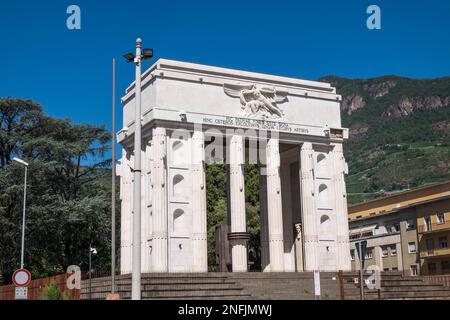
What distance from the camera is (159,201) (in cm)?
4294

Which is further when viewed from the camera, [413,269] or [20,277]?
[413,269]

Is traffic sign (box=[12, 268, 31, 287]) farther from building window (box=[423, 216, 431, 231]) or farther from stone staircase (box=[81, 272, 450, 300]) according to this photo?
building window (box=[423, 216, 431, 231])

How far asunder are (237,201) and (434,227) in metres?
29.0

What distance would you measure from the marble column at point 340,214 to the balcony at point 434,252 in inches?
745

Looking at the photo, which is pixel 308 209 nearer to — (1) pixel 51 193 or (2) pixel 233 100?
(2) pixel 233 100

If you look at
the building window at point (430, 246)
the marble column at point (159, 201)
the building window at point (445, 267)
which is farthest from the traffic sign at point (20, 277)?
the building window at point (430, 246)

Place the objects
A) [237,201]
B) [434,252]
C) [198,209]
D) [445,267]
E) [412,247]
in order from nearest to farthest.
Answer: [198,209]
[237,201]
[445,267]
[434,252]
[412,247]

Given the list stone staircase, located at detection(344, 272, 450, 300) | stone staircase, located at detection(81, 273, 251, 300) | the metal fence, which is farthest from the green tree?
stone staircase, located at detection(344, 272, 450, 300)

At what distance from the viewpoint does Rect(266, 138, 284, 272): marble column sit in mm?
46719

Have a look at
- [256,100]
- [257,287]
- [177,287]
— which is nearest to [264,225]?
[256,100]

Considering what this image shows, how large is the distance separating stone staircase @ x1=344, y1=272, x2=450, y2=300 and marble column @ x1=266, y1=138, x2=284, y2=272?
5.86 meters

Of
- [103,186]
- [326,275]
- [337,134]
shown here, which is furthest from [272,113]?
[103,186]

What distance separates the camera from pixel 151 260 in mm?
43031

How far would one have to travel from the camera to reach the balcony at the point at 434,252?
2511 inches
